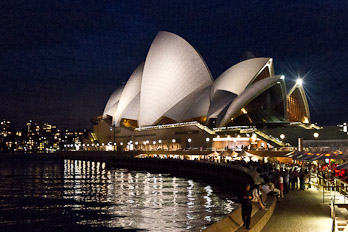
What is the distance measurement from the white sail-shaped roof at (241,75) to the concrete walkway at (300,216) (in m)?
32.7

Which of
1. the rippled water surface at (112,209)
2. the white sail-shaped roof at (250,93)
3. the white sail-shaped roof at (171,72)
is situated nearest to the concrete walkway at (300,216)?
the rippled water surface at (112,209)

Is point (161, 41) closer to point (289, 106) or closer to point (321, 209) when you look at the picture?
point (289, 106)

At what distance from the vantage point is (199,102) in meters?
55.6

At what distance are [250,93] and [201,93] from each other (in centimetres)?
1050

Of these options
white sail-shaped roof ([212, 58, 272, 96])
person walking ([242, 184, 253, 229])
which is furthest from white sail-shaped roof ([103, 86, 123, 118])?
person walking ([242, 184, 253, 229])

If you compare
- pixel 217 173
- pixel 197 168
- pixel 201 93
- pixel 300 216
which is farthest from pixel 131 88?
pixel 300 216

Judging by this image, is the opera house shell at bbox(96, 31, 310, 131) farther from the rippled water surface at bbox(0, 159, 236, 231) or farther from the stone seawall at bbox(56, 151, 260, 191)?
the rippled water surface at bbox(0, 159, 236, 231)

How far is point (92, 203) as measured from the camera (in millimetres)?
21000

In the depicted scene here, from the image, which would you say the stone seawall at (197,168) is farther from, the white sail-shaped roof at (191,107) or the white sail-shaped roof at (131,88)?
the white sail-shaped roof at (191,107)

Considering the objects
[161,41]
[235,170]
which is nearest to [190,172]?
[235,170]

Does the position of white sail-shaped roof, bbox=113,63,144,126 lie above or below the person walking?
above

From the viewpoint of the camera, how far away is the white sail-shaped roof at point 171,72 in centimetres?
5528

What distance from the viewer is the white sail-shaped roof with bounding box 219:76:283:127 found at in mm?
45500

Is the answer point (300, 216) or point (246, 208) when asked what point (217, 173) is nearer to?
point (300, 216)
